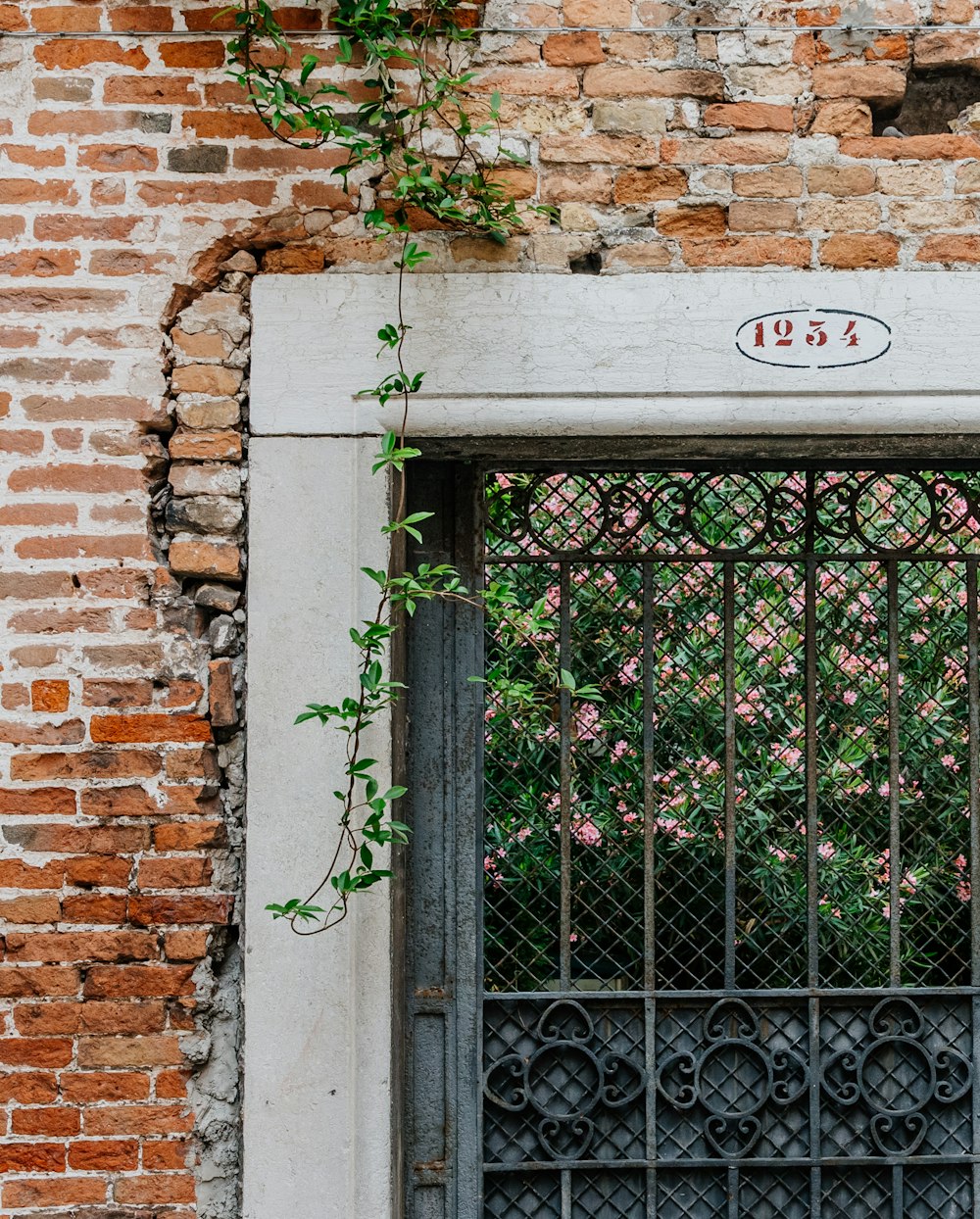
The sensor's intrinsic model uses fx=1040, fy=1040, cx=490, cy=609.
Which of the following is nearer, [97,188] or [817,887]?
[97,188]

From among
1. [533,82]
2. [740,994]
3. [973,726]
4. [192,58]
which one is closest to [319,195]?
[192,58]

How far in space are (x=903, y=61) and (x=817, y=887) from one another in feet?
6.13

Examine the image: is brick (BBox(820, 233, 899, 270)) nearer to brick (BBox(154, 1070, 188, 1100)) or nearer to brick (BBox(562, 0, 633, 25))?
brick (BBox(562, 0, 633, 25))

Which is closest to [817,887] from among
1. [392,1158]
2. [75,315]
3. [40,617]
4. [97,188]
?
[392,1158]

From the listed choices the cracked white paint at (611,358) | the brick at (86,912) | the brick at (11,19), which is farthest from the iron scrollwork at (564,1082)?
the brick at (11,19)

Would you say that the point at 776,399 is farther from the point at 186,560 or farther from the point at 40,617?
the point at 40,617

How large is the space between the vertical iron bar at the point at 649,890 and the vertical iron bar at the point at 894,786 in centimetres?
55

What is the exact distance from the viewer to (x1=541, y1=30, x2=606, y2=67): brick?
89.8 inches

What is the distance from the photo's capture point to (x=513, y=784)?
2.48m

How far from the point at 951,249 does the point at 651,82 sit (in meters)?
0.75

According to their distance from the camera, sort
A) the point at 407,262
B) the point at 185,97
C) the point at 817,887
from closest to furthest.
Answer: the point at 407,262 < the point at 185,97 < the point at 817,887

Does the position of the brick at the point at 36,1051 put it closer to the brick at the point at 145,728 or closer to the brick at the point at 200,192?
the brick at the point at 145,728

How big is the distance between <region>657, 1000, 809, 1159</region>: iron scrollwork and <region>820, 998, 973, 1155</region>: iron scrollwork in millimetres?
101

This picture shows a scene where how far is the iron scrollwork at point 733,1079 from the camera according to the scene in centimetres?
238
